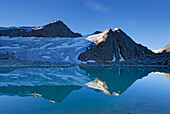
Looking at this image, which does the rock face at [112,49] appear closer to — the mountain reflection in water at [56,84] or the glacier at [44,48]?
the glacier at [44,48]

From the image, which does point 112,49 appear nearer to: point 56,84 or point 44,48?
point 44,48

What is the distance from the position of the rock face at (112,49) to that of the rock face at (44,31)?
22.5 meters

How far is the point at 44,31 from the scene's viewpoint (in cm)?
6262

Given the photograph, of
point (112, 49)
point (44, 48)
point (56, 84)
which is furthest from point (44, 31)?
point (56, 84)

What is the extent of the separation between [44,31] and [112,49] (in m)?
35.1

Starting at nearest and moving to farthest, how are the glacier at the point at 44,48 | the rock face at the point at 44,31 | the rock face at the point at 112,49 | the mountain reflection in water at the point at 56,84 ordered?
the mountain reflection in water at the point at 56,84, the glacier at the point at 44,48, the rock face at the point at 112,49, the rock face at the point at 44,31

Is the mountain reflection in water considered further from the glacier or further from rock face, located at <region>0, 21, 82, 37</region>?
rock face, located at <region>0, 21, 82, 37</region>

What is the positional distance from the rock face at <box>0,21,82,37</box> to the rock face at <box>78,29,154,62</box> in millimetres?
22531

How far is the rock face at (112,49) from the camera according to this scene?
45503mm

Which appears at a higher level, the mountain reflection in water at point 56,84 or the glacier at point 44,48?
the glacier at point 44,48

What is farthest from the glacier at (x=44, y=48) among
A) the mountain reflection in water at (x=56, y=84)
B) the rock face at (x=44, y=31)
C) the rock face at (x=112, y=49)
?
the mountain reflection in water at (x=56, y=84)

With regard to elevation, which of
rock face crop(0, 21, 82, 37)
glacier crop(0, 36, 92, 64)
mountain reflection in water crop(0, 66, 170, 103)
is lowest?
mountain reflection in water crop(0, 66, 170, 103)

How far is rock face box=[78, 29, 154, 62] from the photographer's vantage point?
4550 cm

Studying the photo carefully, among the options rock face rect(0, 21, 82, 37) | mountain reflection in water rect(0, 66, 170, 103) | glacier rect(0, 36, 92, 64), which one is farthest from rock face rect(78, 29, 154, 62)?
mountain reflection in water rect(0, 66, 170, 103)
